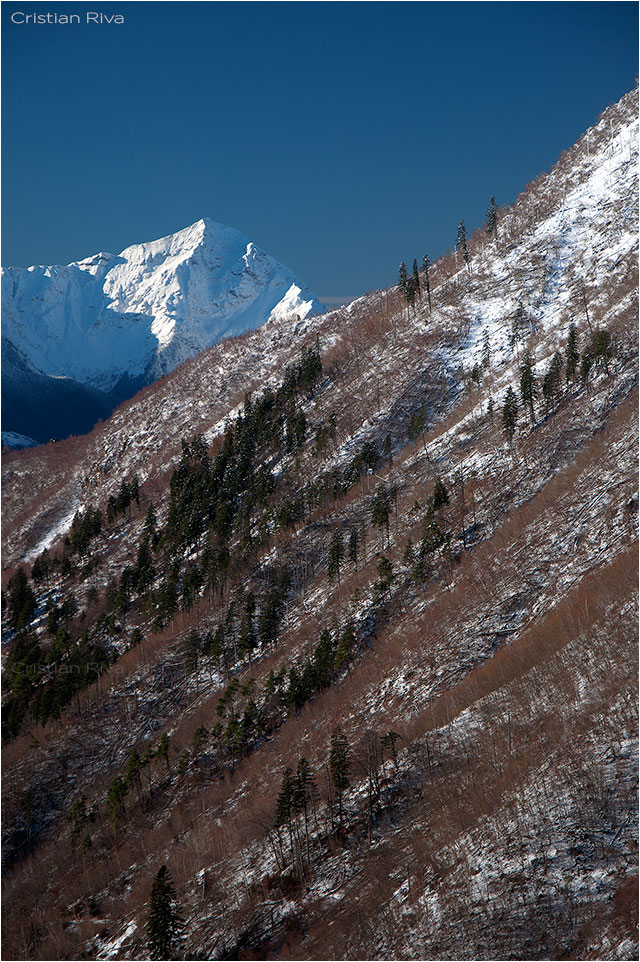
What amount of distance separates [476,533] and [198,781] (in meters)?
44.2

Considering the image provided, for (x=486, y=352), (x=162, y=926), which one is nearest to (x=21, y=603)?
(x=162, y=926)

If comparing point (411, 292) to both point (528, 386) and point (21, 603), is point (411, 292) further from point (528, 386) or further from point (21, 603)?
point (21, 603)

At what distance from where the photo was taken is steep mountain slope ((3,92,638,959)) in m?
43.0

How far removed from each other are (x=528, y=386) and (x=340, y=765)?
6900 cm

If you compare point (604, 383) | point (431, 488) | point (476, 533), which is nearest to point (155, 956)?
point (476, 533)

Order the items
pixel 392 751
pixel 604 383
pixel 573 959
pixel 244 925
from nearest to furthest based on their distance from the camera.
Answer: pixel 573 959
pixel 244 925
pixel 392 751
pixel 604 383

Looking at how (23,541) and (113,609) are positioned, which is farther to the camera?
(23,541)

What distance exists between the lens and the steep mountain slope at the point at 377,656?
141 feet

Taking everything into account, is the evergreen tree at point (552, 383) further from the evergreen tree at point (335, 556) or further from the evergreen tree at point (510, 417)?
the evergreen tree at point (335, 556)

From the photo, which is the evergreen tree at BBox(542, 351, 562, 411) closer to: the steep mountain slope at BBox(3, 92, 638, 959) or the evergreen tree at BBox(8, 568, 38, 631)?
the steep mountain slope at BBox(3, 92, 638, 959)

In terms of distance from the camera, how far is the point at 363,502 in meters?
107

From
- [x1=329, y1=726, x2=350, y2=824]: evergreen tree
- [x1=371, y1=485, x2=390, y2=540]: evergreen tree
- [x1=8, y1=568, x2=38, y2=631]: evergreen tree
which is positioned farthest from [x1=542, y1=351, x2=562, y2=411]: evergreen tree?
[x1=8, y1=568, x2=38, y2=631]: evergreen tree

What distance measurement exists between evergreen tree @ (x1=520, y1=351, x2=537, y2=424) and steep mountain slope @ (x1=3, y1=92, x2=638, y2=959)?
928 millimetres

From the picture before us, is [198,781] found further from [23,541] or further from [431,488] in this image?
[23,541]
